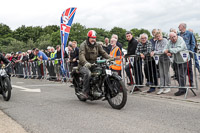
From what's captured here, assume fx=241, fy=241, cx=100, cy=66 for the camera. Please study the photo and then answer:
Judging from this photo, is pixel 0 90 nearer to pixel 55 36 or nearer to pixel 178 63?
pixel 178 63

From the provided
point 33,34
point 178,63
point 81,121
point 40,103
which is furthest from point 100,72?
point 33,34

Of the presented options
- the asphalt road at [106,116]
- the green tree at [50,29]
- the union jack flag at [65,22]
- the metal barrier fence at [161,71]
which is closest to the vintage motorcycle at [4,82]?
the asphalt road at [106,116]

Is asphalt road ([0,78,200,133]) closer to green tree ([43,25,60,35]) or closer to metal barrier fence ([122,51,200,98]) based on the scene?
metal barrier fence ([122,51,200,98])

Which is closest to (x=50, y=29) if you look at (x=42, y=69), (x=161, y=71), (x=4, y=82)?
(x=42, y=69)

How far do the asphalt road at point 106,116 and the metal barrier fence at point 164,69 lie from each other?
0.87 m

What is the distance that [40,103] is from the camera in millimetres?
7074

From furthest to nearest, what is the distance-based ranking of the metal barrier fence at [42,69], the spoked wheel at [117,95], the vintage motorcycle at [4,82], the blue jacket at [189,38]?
1. the metal barrier fence at [42,69]
2. the blue jacket at [189,38]
3. the vintage motorcycle at [4,82]
4. the spoked wheel at [117,95]

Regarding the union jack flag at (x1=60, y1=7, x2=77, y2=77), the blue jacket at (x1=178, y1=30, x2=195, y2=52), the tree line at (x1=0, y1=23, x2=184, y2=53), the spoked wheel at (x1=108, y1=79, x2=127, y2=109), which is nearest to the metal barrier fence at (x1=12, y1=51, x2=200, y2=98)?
the blue jacket at (x1=178, y1=30, x2=195, y2=52)

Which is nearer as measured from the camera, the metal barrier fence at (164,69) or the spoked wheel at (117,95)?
the spoked wheel at (117,95)

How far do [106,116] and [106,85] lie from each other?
1053 mm

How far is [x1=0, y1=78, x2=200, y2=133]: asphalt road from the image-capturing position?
169 inches

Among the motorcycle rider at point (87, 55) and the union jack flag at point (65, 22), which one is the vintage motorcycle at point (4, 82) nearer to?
the motorcycle rider at point (87, 55)

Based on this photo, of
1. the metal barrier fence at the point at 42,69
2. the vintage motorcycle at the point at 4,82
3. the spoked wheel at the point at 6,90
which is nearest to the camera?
the spoked wheel at the point at 6,90

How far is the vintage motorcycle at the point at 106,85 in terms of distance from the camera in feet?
18.6
